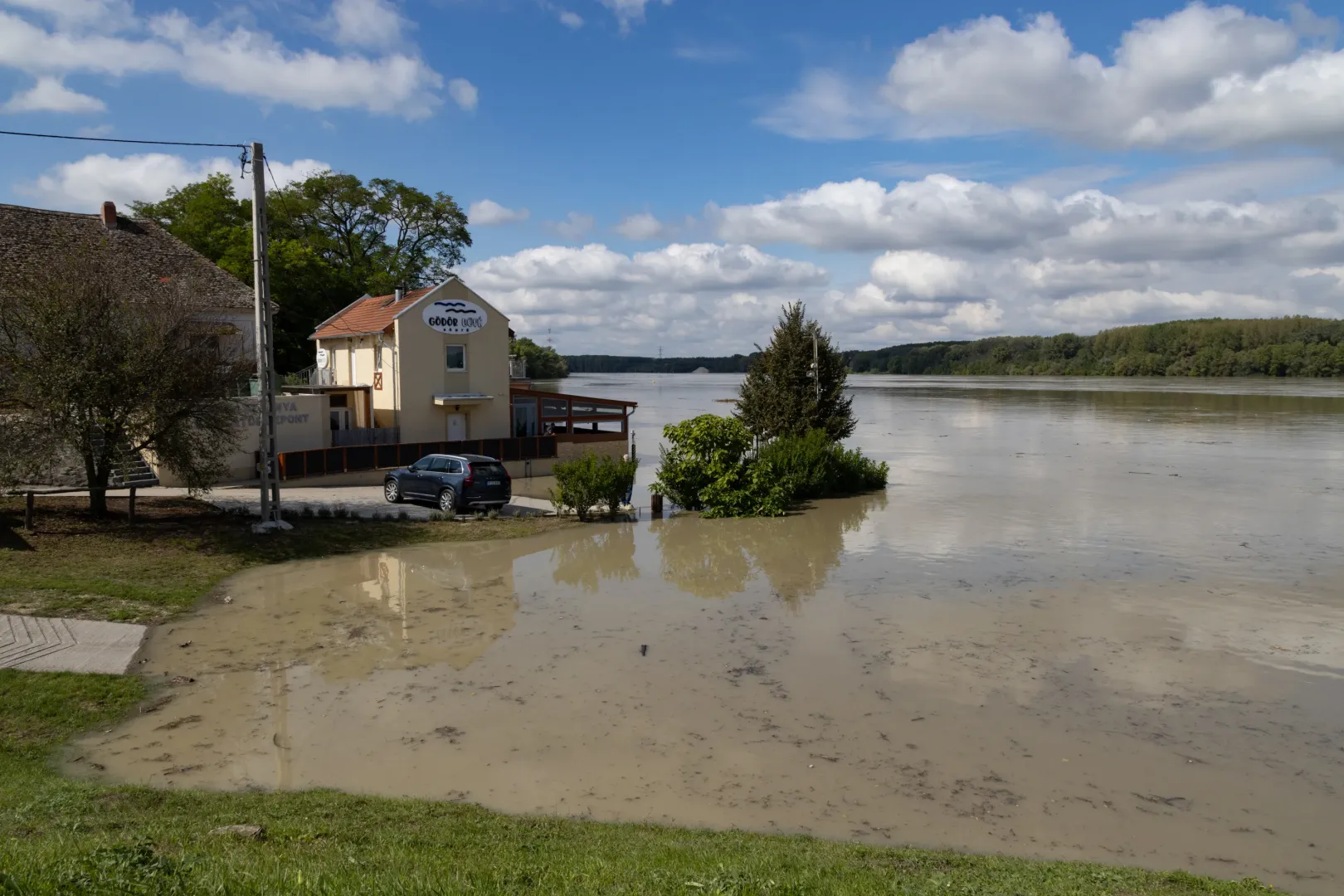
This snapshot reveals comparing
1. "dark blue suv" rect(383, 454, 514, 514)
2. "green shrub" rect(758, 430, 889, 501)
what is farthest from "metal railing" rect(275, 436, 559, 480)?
"green shrub" rect(758, 430, 889, 501)

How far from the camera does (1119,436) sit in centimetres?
5262

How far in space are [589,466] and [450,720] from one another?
15.3 meters

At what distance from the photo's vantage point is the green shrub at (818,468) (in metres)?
29.4

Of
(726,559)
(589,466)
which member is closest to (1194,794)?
(726,559)

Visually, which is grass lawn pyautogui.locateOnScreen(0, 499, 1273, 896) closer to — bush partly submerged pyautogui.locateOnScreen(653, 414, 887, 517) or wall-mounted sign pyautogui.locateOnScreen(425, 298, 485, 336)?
bush partly submerged pyautogui.locateOnScreen(653, 414, 887, 517)

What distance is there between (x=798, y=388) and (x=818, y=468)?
6.39 meters

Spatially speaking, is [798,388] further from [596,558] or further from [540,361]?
[540,361]

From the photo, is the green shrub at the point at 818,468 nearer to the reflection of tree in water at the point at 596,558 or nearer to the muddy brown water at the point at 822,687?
the muddy brown water at the point at 822,687

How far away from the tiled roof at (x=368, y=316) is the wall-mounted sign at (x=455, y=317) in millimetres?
712

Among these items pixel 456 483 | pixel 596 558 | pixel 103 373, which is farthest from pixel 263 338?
pixel 596 558

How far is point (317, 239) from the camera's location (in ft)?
159

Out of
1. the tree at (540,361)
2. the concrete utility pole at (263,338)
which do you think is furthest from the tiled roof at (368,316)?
the tree at (540,361)

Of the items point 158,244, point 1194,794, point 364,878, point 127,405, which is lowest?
point 1194,794

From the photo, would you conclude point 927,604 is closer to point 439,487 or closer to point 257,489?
point 439,487
